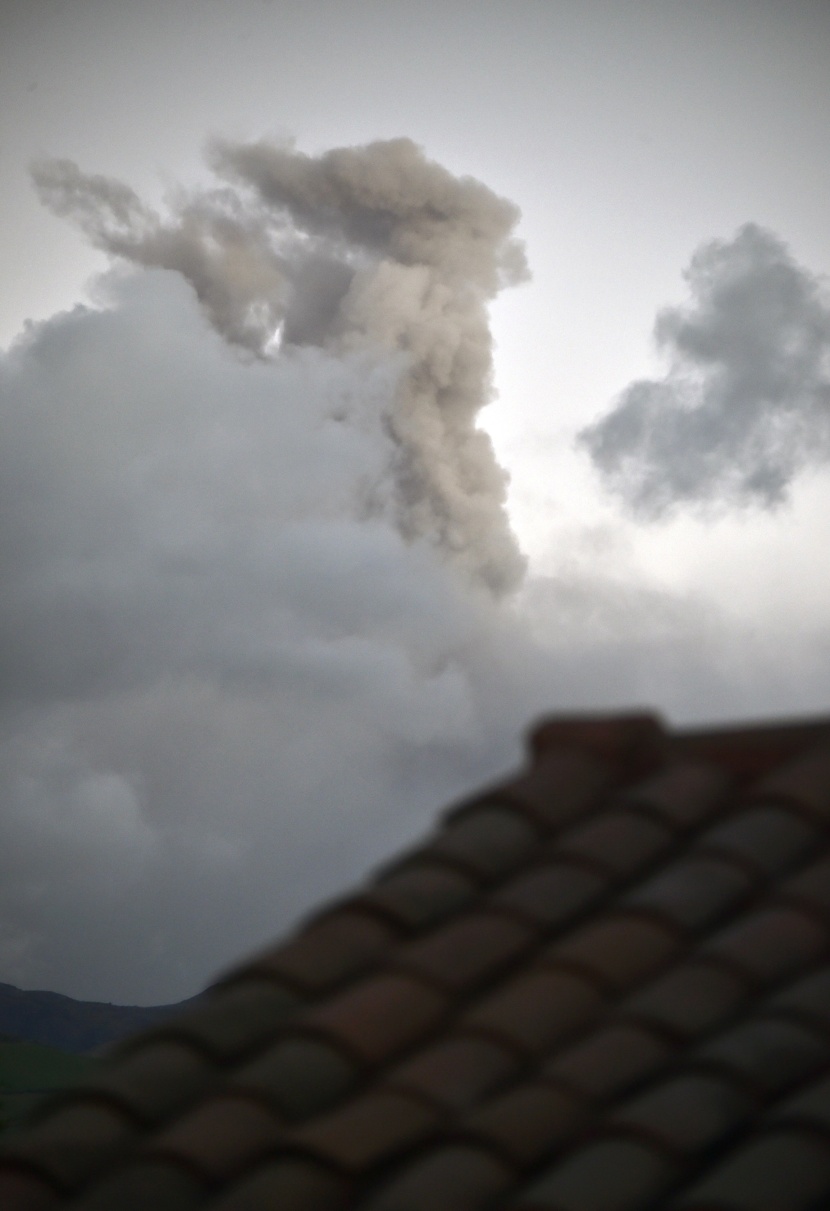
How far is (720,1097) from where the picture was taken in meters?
2.63

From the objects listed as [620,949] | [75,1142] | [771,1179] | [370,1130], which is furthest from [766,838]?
[75,1142]

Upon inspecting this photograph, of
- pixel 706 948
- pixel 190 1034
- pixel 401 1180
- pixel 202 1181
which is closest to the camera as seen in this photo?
pixel 401 1180

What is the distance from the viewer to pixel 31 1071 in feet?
333

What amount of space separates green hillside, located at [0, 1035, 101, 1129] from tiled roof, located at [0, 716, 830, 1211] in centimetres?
8539

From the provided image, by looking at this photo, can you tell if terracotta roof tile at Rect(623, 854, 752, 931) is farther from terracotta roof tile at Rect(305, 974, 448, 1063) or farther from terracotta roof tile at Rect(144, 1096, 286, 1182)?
terracotta roof tile at Rect(144, 1096, 286, 1182)

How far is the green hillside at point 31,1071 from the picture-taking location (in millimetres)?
90794

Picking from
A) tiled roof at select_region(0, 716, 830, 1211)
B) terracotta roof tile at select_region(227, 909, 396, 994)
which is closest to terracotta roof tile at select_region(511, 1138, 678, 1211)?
tiled roof at select_region(0, 716, 830, 1211)

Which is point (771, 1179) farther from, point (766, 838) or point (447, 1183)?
point (766, 838)

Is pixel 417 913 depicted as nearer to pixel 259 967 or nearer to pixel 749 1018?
pixel 259 967

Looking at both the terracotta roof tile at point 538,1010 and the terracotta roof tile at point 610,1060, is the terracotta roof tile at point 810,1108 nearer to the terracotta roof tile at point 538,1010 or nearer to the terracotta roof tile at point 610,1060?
the terracotta roof tile at point 610,1060

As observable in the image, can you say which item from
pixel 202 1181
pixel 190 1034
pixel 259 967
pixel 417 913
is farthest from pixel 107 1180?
pixel 417 913

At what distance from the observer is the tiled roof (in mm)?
2564

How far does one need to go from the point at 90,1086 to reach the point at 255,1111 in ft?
1.65

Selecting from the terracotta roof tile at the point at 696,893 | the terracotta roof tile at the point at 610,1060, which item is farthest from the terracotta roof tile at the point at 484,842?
the terracotta roof tile at the point at 610,1060
